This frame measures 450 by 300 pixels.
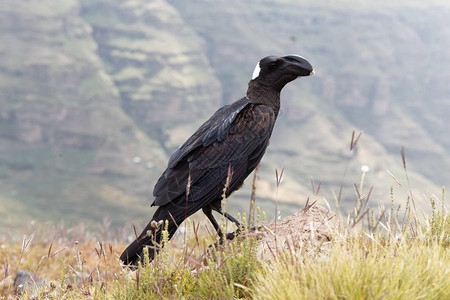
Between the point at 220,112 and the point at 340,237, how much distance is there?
2319mm

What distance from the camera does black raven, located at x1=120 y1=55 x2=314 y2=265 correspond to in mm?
4980

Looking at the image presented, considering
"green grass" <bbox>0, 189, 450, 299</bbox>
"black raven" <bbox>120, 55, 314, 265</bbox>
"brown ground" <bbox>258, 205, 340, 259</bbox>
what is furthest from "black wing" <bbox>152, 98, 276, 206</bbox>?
"green grass" <bbox>0, 189, 450, 299</bbox>

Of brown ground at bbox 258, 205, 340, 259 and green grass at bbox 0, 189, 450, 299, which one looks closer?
green grass at bbox 0, 189, 450, 299

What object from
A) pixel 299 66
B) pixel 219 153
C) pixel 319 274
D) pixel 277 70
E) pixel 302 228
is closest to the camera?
pixel 319 274

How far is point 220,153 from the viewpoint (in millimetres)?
5195

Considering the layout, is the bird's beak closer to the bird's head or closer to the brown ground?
the bird's head

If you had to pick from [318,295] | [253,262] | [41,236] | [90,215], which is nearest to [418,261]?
[318,295]

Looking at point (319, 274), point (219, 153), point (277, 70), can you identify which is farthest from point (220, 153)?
point (319, 274)

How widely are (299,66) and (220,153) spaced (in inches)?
50.2

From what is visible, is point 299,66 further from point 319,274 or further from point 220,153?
point 319,274

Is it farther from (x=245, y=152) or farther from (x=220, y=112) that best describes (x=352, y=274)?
(x=220, y=112)

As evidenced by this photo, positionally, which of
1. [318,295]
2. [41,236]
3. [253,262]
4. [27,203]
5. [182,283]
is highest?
[318,295]

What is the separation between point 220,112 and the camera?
5.57m

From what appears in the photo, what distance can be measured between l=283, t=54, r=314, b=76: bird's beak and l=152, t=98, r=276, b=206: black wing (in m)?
0.51
